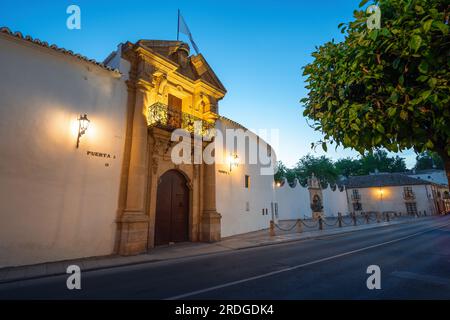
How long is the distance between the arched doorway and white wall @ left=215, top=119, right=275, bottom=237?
2.44 meters

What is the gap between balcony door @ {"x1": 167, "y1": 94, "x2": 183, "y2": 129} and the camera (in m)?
11.5

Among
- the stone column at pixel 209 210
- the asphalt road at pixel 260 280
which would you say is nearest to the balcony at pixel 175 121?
the stone column at pixel 209 210

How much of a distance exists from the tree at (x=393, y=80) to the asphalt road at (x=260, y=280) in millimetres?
2911

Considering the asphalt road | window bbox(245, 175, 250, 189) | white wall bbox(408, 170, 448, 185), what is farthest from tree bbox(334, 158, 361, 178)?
the asphalt road

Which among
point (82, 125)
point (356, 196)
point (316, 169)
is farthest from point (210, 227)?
point (356, 196)

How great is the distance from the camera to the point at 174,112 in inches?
462

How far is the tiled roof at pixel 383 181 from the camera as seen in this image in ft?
136

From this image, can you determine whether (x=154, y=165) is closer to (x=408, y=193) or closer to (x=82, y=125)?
(x=82, y=125)

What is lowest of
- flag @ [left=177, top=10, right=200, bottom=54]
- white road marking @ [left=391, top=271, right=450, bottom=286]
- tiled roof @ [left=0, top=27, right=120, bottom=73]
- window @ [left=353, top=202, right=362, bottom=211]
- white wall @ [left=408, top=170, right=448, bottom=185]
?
white road marking @ [left=391, top=271, right=450, bottom=286]

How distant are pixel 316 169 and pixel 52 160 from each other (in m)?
46.9

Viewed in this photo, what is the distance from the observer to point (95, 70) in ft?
31.3

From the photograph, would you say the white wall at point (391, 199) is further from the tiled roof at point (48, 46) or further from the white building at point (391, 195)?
the tiled roof at point (48, 46)

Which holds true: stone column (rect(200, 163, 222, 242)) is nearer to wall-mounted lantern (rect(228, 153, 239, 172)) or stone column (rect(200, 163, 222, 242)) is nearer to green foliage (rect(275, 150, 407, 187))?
wall-mounted lantern (rect(228, 153, 239, 172))

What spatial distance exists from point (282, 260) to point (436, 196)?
2066 inches
